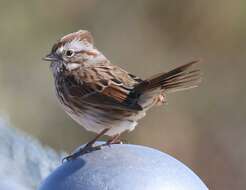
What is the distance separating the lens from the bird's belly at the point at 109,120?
18.5ft

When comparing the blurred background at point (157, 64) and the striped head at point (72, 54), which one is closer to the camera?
the striped head at point (72, 54)

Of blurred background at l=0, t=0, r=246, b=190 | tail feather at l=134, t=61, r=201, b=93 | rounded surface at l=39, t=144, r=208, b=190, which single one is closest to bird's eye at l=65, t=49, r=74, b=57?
tail feather at l=134, t=61, r=201, b=93

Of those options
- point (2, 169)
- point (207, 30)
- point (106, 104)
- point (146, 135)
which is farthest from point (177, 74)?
point (207, 30)

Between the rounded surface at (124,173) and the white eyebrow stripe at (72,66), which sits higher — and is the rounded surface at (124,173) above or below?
below

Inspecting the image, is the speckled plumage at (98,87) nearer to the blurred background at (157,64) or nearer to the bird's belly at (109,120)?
the bird's belly at (109,120)

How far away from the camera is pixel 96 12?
10.4m

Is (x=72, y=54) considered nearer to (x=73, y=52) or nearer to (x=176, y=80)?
(x=73, y=52)

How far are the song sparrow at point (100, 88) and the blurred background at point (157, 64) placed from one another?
3.33 meters

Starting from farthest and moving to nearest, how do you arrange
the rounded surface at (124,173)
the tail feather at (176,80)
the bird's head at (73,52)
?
1. the bird's head at (73,52)
2. the tail feather at (176,80)
3. the rounded surface at (124,173)

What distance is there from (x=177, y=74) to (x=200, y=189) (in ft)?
3.01

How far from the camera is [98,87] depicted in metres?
5.86

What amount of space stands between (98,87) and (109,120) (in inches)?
10.1

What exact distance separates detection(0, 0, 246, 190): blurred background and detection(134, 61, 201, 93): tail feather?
12.5 ft

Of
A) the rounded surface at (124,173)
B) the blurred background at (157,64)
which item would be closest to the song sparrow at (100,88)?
the rounded surface at (124,173)
